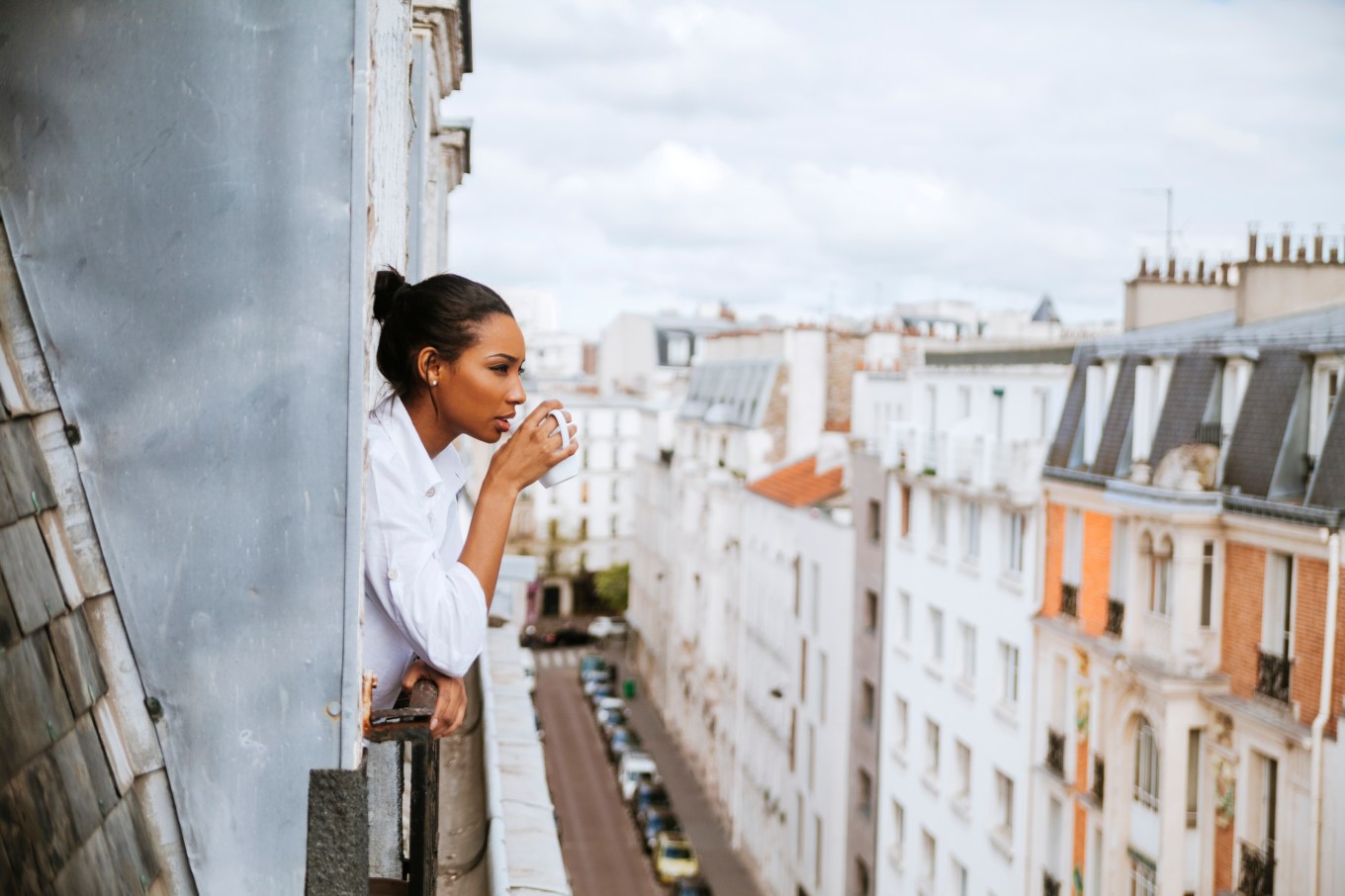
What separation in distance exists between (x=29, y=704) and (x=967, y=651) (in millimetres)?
27569

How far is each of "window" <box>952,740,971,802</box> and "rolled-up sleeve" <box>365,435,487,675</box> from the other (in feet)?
88.2

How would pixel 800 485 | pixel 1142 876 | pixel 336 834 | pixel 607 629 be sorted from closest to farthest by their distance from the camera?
pixel 336 834 → pixel 1142 876 → pixel 800 485 → pixel 607 629

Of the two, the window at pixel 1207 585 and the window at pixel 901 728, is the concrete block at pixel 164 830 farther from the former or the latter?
the window at pixel 901 728

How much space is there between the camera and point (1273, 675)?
17750 mm

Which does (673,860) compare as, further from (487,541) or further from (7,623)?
(7,623)

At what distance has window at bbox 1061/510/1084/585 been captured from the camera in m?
23.4

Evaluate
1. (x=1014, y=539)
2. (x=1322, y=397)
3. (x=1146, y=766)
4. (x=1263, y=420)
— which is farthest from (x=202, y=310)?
(x=1014, y=539)

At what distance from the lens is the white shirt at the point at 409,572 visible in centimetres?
264

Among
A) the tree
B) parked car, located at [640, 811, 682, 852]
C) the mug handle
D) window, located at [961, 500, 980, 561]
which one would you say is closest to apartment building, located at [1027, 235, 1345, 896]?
window, located at [961, 500, 980, 561]

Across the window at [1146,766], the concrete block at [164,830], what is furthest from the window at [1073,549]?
the concrete block at [164,830]

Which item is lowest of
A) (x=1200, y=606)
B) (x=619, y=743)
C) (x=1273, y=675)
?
(x=619, y=743)

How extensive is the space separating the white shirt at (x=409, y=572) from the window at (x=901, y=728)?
29.5 meters

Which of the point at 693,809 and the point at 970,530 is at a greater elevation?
the point at 970,530

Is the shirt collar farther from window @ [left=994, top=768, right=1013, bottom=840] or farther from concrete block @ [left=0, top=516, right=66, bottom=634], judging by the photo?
window @ [left=994, top=768, right=1013, bottom=840]
